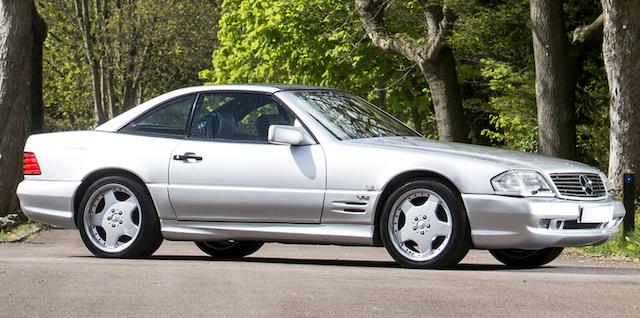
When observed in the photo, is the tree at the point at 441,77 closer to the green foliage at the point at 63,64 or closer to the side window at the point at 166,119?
the side window at the point at 166,119

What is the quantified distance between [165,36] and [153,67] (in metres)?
2.23

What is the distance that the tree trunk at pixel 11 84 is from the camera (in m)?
20.2

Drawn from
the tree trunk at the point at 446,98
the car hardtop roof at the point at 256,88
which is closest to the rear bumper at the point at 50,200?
the car hardtop roof at the point at 256,88

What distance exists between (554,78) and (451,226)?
10.3 m

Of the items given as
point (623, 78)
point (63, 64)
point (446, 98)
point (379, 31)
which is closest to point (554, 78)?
point (623, 78)

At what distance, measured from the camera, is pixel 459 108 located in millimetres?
27812

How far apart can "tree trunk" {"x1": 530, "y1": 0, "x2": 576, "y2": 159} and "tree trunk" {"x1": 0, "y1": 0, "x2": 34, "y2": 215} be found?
7.32m

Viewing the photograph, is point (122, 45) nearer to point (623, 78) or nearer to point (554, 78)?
point (554, 78)

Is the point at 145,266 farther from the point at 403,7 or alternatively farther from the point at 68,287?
Result: the point at 403,7

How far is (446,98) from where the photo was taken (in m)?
27.6

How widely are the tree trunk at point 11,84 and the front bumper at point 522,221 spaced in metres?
10.7

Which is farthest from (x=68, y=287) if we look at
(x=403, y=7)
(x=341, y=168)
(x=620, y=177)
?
(x=403, y=7)

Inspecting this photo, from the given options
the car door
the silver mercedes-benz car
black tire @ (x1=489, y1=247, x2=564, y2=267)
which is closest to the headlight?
the silver mercedes-benz car

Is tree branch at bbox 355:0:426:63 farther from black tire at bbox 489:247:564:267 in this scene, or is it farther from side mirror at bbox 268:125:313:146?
side mirror at bbox 268:125:313:146
